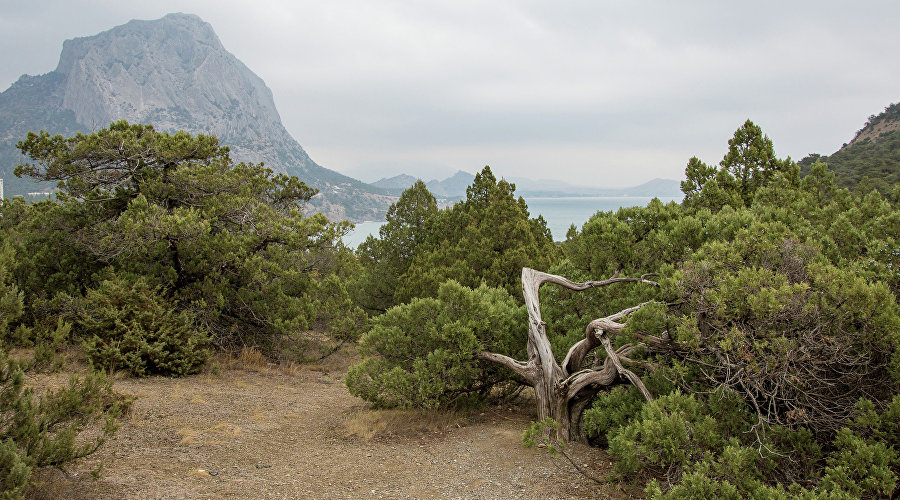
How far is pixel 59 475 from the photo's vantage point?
4.61m

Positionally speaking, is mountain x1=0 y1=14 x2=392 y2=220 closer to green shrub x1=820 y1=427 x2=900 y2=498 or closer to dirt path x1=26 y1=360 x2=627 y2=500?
dirt path x1=26 y1=360 x2=627 y2=500

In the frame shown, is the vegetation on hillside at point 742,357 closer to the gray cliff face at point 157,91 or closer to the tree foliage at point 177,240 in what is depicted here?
the tree foliage at point 177,240

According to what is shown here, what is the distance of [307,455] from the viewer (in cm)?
589

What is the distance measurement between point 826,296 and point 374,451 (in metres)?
4.75

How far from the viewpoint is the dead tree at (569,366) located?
5.57 meters

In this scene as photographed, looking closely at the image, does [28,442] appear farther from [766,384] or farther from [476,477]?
[766,384]

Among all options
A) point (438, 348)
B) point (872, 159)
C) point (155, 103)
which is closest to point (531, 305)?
point (438, 348)

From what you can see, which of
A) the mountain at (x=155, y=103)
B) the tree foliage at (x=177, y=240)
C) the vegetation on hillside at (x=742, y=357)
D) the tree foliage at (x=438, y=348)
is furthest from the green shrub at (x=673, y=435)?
Result: the mountain at (x=155, y=103)

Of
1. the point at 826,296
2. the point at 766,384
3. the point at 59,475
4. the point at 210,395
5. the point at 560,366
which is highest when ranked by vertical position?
the point at 826,296

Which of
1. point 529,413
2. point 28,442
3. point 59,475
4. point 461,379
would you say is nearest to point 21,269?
point 59,475

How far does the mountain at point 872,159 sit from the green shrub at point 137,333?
23509mm

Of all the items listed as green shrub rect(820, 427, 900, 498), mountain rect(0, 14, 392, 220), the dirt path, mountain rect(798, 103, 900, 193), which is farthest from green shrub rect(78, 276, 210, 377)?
mountain rect(0, 14, 392, 220)

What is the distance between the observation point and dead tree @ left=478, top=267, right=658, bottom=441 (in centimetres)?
557

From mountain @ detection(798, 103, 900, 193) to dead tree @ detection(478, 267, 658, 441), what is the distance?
65.0 ft
